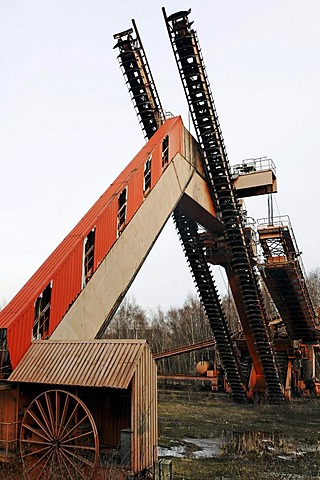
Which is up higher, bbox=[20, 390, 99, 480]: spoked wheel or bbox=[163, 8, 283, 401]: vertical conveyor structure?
bbox=[163, 8, 283, 401]: vertical conveyor structure

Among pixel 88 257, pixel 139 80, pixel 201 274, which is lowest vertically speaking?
pixel 88 257

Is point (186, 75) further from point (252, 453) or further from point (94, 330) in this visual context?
point (252, 453)

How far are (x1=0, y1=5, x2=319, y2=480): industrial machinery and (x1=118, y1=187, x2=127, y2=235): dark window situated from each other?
0.14 ft

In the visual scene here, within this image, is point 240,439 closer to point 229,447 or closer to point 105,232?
point 229,447

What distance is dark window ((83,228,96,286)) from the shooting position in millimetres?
12297

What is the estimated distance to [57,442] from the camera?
10023 millimetres

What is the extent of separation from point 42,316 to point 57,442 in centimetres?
299

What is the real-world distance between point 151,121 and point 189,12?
13.7 feet

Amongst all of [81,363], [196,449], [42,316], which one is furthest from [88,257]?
[196,449]

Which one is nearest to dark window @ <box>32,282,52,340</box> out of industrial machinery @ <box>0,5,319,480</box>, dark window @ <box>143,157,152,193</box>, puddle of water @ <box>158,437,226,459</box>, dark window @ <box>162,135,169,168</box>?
industrial machinery @ <box>0,5,319,480</box>

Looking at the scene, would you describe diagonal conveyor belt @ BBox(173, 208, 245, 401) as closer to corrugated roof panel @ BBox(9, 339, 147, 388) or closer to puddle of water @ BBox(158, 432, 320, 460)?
puddle of water @ BBox(158, 432, 320, 460)

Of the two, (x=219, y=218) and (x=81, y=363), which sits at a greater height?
(x=219, y=218)

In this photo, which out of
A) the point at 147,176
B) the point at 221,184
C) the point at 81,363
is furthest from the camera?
the point at 221,184

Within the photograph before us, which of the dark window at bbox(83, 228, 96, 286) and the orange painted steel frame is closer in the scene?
the orange painted steel frame
